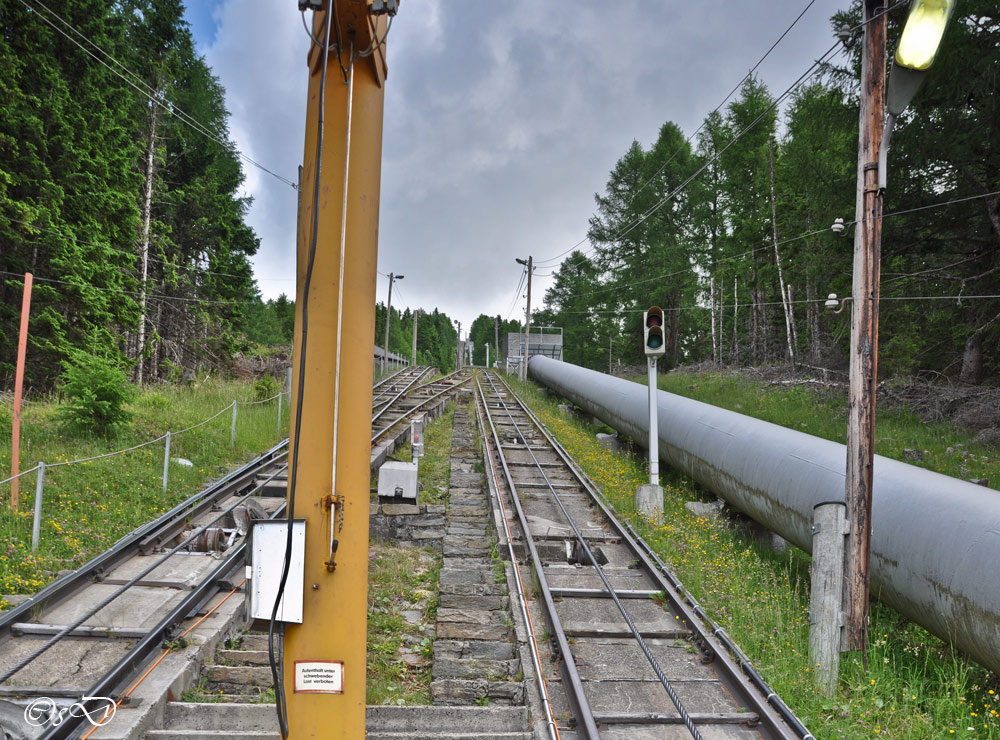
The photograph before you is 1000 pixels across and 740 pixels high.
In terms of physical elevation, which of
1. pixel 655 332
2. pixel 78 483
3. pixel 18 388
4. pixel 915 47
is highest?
pixel 915 47

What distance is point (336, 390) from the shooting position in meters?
2.53

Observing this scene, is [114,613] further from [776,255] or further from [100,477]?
[776,255]

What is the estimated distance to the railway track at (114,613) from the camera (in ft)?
13.9

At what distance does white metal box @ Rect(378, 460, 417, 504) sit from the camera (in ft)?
30.2

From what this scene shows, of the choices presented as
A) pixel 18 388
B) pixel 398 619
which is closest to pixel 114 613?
pixel 398 619

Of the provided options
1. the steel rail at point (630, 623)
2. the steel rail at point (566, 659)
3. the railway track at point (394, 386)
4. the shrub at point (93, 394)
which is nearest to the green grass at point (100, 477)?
the shrub at point (93, 394)

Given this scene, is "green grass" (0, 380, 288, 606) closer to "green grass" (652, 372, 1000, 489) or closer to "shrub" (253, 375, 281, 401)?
"shrub" (253, 375, 281, 401)

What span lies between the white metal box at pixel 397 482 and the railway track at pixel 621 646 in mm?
1546

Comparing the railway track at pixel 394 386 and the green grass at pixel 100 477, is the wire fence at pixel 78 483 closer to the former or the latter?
the green grass at pixel 100 477

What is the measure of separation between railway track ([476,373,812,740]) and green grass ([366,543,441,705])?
1.01 m

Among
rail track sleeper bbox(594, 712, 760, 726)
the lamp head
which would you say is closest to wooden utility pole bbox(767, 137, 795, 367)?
the lamp head

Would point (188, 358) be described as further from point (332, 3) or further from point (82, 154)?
point (332, 3)

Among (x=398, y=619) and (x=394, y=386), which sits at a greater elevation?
(x=394, y=386)

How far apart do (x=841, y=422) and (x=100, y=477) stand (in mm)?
15339
